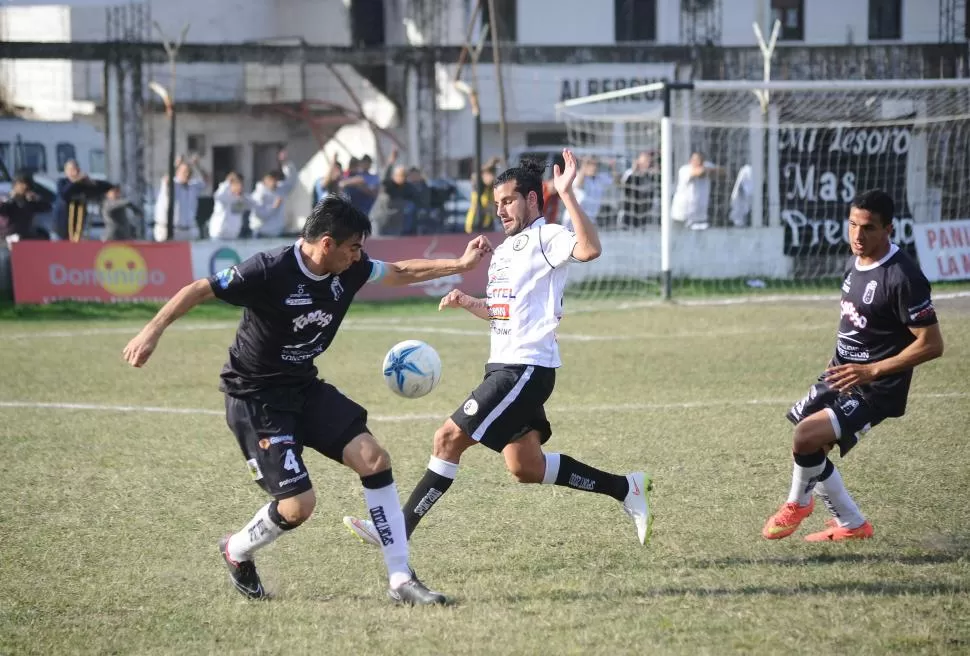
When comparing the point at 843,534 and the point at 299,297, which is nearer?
the point at 299,297

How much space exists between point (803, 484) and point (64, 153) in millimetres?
24642

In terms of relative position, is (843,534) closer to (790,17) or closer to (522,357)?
(522,357)

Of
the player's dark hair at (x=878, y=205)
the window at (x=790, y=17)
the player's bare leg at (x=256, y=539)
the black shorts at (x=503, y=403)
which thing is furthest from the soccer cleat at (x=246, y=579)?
the window at (x=790, y=17)

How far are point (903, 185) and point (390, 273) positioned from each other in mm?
17275

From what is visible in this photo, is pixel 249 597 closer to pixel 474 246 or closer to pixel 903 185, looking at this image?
pixel 474 246

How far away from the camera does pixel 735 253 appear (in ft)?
69.3

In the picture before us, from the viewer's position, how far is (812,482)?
6.60 m

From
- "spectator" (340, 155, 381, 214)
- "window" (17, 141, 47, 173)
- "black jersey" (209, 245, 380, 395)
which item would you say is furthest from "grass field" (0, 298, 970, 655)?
"window" (17, 141, 47, 173)

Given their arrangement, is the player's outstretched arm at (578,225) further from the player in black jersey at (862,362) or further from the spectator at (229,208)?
the spectator at (229,208)

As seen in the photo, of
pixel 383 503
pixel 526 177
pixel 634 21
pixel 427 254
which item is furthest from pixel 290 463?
pixel 634 21

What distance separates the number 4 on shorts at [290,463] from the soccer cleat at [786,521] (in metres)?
2.57

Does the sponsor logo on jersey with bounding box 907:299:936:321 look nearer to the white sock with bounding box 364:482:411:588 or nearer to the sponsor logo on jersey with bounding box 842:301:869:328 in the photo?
the sponsor logo on jersey with bounding box 842:301:869:328

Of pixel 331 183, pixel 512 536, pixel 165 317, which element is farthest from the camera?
pixel 331 183

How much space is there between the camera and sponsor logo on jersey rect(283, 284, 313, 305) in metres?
5.64
